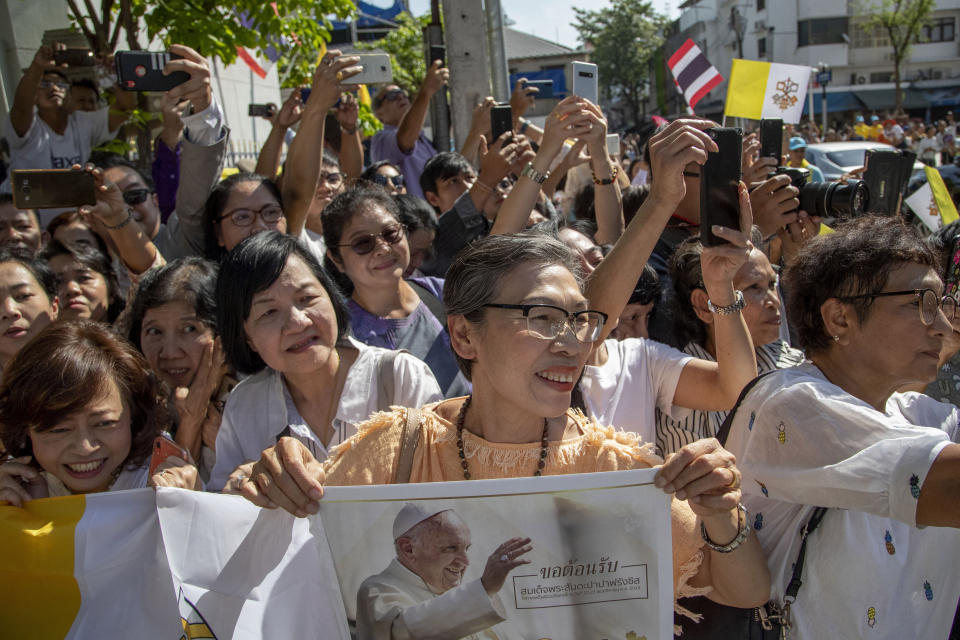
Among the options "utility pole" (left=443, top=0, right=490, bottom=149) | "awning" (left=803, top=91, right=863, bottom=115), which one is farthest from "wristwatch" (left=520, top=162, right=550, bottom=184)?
"awning" (left=803, top=91, right=863, bottom=115)

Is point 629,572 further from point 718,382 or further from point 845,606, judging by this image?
point 718,382

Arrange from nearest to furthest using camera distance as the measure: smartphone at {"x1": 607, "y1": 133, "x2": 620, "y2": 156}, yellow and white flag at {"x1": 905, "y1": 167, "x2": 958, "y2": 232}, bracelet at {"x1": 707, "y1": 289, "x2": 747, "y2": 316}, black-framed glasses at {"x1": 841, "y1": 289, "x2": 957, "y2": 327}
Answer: black-framed glasses at {"x1": 841, "y1": 289, "x2": 957, "y2": 327} < bracelet at {"x1": 707, "y1": 289, "x2": 747, "y2": 316} < yellow and white flag at {"x1": 905, "y1": 167, "x2": 958, "y2": 232} < smartphone at {"x1": 607, "y1": 133, "x2": 620, "y2": 156}

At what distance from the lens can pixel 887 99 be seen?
49875 millimetres

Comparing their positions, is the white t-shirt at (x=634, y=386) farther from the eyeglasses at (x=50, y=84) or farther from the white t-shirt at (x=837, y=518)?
the eyeglasses at (x=50, y=84)

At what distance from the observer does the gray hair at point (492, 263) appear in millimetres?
1858

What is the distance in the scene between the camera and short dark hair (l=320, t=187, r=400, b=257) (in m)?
3.34

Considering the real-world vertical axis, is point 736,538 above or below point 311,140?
below

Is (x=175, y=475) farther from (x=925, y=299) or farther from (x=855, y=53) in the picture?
(x=855, y=53)

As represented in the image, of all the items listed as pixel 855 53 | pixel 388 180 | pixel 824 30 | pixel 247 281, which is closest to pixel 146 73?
pixel 388 180

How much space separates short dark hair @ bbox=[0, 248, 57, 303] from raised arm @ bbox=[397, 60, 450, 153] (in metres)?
3.15

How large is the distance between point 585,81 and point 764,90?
1.86m

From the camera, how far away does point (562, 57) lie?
51.1 metres

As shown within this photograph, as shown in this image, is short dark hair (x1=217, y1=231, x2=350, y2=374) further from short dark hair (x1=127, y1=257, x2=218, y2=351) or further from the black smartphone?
the black smartphone

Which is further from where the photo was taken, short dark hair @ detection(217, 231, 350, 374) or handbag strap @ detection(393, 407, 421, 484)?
short dark hair @ detection(217, 231, 350, 374)
